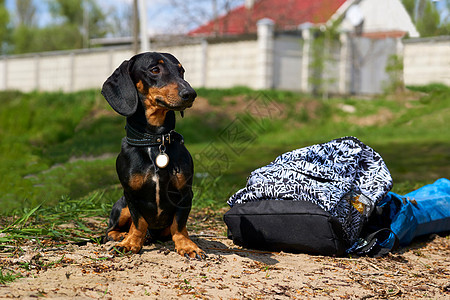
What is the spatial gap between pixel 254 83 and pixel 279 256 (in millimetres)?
13904

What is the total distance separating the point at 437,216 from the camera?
4105mm

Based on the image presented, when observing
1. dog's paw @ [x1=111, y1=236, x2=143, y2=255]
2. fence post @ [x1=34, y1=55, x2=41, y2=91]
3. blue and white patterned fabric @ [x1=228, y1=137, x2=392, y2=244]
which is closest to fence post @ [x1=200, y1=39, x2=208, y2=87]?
fence post @ [x1=34, y1=55, x2=41, y2=91]

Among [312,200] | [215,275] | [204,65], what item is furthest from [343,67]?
[215,275]

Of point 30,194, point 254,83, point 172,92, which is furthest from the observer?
point 254,83

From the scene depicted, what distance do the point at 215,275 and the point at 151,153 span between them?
0.83 metres

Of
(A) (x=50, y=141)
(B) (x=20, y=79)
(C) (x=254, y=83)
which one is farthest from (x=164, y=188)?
(B) (x=20, y=79)

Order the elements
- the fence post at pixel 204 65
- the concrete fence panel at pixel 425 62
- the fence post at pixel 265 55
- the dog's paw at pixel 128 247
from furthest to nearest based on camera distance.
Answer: the fence post at pixel 204 65
the fence post at pixel 265 55
the concrete fence panel at pixel 425 62
the dog's paw at pixel 128 247

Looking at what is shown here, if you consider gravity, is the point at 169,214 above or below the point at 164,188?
below

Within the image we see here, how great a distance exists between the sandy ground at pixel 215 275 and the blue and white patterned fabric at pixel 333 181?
13.7 inches

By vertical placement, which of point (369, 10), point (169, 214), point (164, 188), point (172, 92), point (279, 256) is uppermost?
point (369, 10)

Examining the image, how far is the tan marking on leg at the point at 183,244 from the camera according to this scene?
3.08m

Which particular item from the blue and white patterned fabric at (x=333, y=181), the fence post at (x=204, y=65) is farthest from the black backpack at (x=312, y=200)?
the fence post at (x=204, y=65)

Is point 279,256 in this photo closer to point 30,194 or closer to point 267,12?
point 30,194

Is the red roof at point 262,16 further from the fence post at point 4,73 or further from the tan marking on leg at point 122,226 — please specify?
the tan marking on leg at point 122,226
